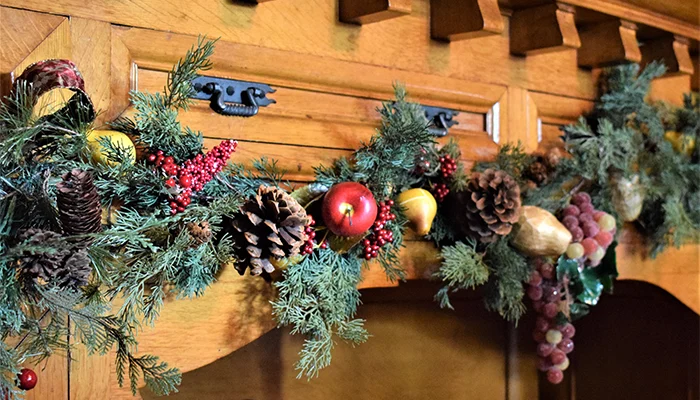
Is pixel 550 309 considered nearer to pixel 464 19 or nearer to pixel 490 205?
pixel 490 205

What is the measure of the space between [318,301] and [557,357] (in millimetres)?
482

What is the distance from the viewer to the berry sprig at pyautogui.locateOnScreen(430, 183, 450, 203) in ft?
3.06

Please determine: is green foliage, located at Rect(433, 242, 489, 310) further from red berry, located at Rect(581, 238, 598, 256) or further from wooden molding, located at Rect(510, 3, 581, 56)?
wooden molding, located at Rect(510, 3, 581, 56)

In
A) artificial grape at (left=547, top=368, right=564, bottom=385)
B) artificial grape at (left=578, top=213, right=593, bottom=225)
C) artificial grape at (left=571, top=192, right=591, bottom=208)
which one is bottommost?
artificial grape at (left=547, top=368, right=564, bottom=385)

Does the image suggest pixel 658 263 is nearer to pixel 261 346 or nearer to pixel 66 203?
pixel 261 346

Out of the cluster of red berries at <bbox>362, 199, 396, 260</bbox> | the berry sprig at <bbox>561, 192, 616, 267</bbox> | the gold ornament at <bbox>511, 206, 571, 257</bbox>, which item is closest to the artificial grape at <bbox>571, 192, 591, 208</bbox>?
the berry sprig at <bbox>561, 192, 616, 267</bbox>

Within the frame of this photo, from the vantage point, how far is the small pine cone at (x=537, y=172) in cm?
105

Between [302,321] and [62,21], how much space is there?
1.31ft

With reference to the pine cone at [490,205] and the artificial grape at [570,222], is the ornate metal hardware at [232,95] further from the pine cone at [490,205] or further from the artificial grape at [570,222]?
the artificial grape at [570,222]

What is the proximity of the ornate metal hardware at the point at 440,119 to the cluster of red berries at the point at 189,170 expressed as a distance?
33 centimetres

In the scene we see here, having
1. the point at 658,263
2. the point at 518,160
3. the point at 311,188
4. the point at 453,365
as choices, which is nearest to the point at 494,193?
the point at 518,160

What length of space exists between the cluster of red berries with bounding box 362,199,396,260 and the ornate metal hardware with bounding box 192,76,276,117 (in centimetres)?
19

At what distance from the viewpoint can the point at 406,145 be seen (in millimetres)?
843

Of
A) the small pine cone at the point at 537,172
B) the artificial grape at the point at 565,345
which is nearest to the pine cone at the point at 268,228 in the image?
the small pine cone at the point at 537,172
